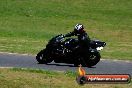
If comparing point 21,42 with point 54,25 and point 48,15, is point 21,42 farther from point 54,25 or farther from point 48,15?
point 48,15

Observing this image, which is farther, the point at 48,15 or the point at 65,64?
the point at 48,15

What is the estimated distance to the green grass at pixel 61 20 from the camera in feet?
112

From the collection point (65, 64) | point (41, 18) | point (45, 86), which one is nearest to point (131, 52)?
point (65, 64)

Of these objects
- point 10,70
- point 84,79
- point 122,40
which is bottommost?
point 122,40

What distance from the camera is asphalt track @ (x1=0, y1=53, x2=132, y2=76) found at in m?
20.2

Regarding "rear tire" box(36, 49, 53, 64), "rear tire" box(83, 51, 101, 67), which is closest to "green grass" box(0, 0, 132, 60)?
"rear tire" box(36, 49, 53, 64)

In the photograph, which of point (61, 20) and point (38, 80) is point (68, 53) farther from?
point (61, 20)

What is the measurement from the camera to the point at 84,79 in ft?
41.7

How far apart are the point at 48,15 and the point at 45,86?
104 ft

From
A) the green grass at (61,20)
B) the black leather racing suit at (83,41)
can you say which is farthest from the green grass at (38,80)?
the green grass at (61,20)

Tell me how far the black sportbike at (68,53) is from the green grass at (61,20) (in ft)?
22.1

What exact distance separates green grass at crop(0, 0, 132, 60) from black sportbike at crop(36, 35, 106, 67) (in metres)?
6.73

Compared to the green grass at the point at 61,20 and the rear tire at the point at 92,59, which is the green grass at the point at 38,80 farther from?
the green grass at the point at 61,20

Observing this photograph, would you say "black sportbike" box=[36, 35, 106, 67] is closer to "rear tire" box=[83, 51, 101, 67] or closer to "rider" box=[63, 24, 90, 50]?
"rear tire" box=[83, 51, 101, 67]
